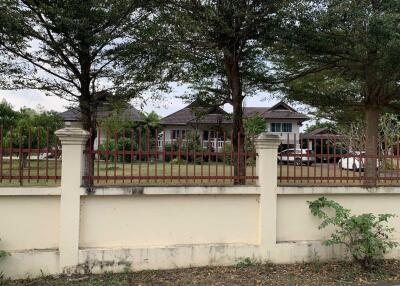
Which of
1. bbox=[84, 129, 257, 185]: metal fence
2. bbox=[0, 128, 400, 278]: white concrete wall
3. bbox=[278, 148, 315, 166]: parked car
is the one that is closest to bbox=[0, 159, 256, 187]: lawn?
bbox=[84, 129, 257, 185]: metal fence

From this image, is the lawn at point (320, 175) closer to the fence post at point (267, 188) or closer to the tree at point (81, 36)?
the fence post at point (267, 188)

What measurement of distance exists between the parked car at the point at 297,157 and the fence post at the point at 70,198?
2923 millimetres

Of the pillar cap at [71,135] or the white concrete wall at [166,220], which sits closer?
the pillar cap at [71,135]

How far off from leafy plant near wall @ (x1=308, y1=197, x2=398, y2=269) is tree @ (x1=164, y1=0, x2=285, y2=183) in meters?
1.36

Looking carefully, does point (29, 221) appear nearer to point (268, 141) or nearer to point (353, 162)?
point (268, 141)

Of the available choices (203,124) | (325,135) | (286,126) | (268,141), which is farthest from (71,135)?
(286,126)

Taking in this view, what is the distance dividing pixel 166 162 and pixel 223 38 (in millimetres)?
3323

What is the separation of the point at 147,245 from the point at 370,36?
17.5 feet

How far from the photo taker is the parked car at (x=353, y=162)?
6449 mm

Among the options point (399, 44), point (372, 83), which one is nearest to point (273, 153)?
point (399, 44)

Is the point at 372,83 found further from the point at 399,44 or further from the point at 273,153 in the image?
the point at 273,153

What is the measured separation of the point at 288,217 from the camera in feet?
20.5

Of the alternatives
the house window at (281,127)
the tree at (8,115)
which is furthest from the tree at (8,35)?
the house window at (281,127)

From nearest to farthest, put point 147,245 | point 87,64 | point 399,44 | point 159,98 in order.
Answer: point 147,245 < point 399,44 < point 87,64 < point 159,98
